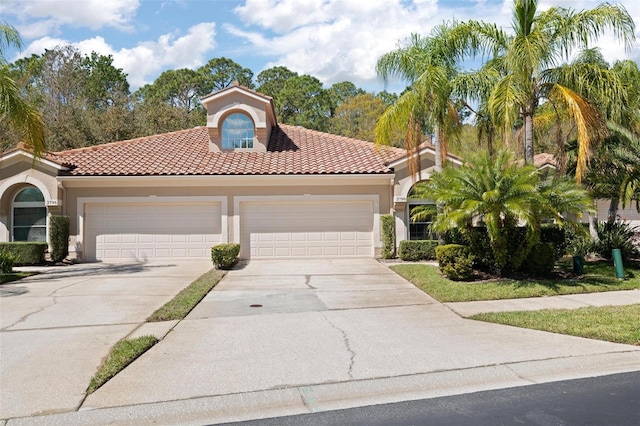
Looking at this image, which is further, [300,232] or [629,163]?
[300,232]

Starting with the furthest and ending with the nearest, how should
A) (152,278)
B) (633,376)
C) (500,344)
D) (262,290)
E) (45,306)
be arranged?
1. (152,278)
2. (262,290)
3. (45,306)
4. (500,344)
5. (633,376)

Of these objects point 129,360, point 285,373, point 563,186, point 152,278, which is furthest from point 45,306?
point 563,186

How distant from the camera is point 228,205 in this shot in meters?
17.3

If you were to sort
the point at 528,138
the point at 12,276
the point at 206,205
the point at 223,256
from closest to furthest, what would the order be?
the point at 12,276
the point at 528,138
the point at 223,256
the point at 206,205

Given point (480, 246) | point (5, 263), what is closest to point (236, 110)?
point (5, 263)

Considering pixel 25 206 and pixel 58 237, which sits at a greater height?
pixel 25 206

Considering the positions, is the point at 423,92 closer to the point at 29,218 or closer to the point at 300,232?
the point at 300,232

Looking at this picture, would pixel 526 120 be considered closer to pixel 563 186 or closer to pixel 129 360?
pixel 563 186

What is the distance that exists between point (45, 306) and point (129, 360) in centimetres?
446

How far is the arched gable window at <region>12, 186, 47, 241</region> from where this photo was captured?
679 inches

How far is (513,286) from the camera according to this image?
35.2ft

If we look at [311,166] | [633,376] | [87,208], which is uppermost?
[311,166]

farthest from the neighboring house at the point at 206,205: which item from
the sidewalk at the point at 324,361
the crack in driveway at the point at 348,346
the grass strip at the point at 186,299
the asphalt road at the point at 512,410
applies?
the asphalt road at the point at 512,410

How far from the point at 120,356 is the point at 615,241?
14.2 meters
